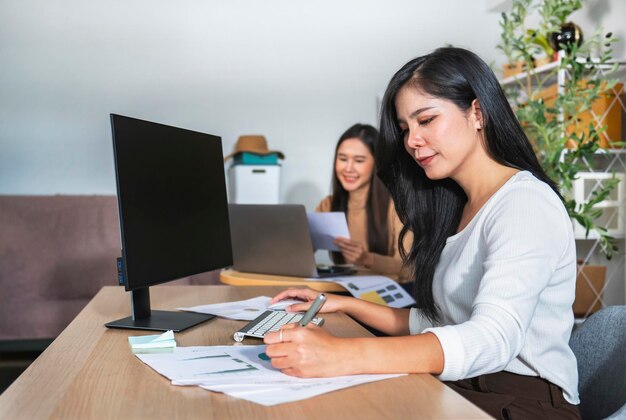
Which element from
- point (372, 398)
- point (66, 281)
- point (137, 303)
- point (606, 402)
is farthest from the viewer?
point (66, 281)

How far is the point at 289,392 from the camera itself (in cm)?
85

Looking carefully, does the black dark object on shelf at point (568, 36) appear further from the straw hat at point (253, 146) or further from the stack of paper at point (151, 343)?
the stack of paper at point (151, 343)

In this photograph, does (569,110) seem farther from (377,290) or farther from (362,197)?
(377,290)

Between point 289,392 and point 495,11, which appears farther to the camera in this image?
point 495,11

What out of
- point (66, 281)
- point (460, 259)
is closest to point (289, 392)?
point (460, 259)

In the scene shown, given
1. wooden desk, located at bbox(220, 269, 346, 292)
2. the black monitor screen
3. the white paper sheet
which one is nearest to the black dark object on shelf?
wooden desk, located at bbox(220, 269, 346, 292)

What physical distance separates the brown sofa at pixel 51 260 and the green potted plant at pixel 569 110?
183 cm

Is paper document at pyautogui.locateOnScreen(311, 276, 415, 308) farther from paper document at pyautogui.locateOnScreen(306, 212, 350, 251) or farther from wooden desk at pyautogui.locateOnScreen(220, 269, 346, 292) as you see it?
paper document at pyautogui.locateOnScreen(306, 212, 350, 251)

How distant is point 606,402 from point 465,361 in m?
0.43

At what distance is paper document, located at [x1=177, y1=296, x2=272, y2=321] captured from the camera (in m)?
1.44

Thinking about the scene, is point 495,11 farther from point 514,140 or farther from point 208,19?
point 514,140

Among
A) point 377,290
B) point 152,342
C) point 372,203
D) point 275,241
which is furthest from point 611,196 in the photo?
point 152,342

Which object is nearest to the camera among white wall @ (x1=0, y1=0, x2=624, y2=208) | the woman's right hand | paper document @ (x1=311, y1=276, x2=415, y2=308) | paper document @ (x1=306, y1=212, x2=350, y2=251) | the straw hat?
the woman's right hand

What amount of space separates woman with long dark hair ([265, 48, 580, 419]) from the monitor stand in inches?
9.0
